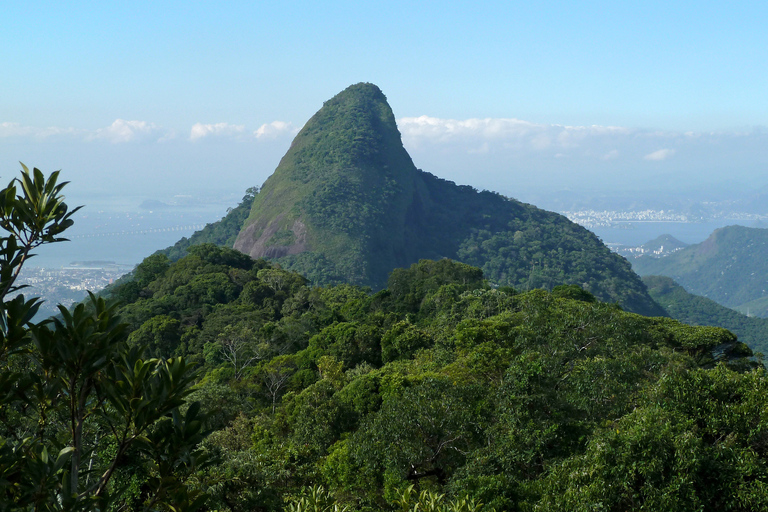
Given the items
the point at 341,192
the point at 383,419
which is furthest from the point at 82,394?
the point at 341,192

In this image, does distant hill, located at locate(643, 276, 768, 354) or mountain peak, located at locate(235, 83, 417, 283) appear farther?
distant hill, located at locate(643, 276, 768, 354)

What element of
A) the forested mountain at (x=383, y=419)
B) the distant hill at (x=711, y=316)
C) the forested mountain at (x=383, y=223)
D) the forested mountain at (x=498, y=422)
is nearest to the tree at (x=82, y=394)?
the forested mountain at (x=383, y=419)

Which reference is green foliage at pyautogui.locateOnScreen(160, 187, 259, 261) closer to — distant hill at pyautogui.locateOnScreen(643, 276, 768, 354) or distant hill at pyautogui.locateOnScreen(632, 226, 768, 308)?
distant hill at pyautogui.locateOnScreen(643, 276, 768, 354)

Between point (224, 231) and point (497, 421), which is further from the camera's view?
point (224, 231)

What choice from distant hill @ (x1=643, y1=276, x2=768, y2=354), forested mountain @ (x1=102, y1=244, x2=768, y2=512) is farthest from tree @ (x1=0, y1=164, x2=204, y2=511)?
distant hill @ (x1=643, y1=276, x2=768, y2=354)

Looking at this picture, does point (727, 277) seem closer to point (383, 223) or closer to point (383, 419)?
point (383, 223)

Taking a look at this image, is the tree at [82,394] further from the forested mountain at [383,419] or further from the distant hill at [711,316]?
the distant hill at [711,316]
